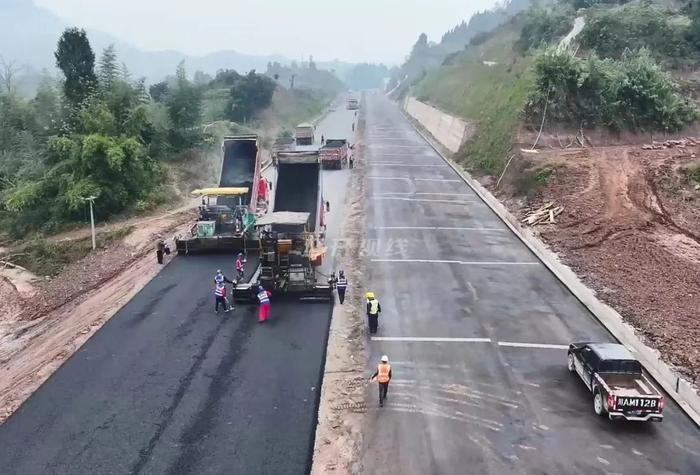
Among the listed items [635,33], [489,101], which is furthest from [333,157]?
[635,33]

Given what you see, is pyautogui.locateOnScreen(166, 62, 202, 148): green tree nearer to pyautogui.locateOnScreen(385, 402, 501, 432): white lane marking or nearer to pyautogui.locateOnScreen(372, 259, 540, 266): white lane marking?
pyautogui.locateOnScreen(372, 259, 540, 266): white lane marking

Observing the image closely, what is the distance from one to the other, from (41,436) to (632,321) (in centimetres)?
1640

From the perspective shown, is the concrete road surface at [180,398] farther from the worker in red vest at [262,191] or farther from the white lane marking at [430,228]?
the white lane marking at [430,228]

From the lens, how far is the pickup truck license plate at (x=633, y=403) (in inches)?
536

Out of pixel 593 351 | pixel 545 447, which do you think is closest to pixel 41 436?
pixel 545 447

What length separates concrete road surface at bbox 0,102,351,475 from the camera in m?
12.5

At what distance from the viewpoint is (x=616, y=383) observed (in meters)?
14.5

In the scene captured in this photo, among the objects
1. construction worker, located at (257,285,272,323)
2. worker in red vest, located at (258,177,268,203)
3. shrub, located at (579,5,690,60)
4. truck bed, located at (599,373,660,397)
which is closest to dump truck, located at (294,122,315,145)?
shrub, located at (579,5,690,60)

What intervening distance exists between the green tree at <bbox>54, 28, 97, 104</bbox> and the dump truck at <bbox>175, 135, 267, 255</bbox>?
15135mm

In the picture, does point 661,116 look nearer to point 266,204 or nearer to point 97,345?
point 266,204

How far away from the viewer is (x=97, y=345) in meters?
17.8

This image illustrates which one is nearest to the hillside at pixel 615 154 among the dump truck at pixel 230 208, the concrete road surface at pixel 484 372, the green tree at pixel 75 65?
the concrete road surface at pixel 484 372

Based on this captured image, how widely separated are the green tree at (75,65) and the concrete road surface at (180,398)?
22.9 m

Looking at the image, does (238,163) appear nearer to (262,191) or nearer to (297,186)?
(262,191)
